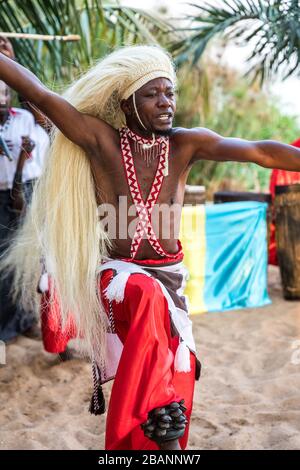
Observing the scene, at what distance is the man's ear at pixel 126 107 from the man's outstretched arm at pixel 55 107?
0.36 ft

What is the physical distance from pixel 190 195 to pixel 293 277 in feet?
4.07

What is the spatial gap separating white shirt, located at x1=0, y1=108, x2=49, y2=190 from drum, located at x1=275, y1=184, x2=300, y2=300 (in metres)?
2.42

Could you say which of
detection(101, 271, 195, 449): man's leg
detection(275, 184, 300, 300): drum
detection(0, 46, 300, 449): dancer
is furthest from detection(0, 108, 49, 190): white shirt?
detection(275, 184, 300, 300): drum

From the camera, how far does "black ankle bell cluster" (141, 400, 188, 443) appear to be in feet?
7.06

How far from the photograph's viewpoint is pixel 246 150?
2.64 m

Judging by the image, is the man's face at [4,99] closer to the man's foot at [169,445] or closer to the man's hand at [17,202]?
the man's hand at [17,202]

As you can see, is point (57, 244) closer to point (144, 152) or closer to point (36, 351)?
point (144, 152)

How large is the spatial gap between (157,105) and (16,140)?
2000mm

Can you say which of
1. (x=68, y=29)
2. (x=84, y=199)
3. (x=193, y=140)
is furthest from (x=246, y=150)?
(x=68, y=29)

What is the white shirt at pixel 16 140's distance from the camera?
4.30 m

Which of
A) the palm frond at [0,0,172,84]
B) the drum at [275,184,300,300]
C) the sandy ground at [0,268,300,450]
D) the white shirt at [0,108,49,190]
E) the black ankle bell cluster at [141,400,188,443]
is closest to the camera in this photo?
the black ankle bell cluster at [141,400,188,443]

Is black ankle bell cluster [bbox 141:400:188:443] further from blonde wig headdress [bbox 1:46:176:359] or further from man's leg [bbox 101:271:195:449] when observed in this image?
blonde wig headdress [bbox 1:46:176:359]

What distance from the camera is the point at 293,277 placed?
5727 millimetres

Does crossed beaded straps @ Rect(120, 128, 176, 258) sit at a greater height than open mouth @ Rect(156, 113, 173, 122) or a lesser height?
lesser
